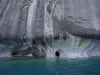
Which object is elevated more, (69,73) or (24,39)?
(24,39)

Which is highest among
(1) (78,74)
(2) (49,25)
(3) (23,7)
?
(3) (23,7)

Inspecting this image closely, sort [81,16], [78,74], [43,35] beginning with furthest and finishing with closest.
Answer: [81,16] → [43,35] → [78,74]

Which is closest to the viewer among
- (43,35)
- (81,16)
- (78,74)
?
(78,74)

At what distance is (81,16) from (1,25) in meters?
6.23

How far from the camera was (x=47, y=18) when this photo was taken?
14406 mm

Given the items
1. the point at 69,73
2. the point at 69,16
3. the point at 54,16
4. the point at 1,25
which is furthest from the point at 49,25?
the point at 69,73

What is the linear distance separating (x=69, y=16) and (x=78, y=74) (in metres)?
6.51

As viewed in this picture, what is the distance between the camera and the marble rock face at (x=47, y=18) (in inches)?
553

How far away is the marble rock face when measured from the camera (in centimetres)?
1405

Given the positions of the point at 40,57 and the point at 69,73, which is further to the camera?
the point at 40,57

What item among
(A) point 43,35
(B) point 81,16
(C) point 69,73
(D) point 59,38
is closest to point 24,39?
(A) point 43,35

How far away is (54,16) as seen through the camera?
1448cm

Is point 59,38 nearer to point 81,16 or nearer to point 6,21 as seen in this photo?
point 81,16

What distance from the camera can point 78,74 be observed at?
9.02 meters
